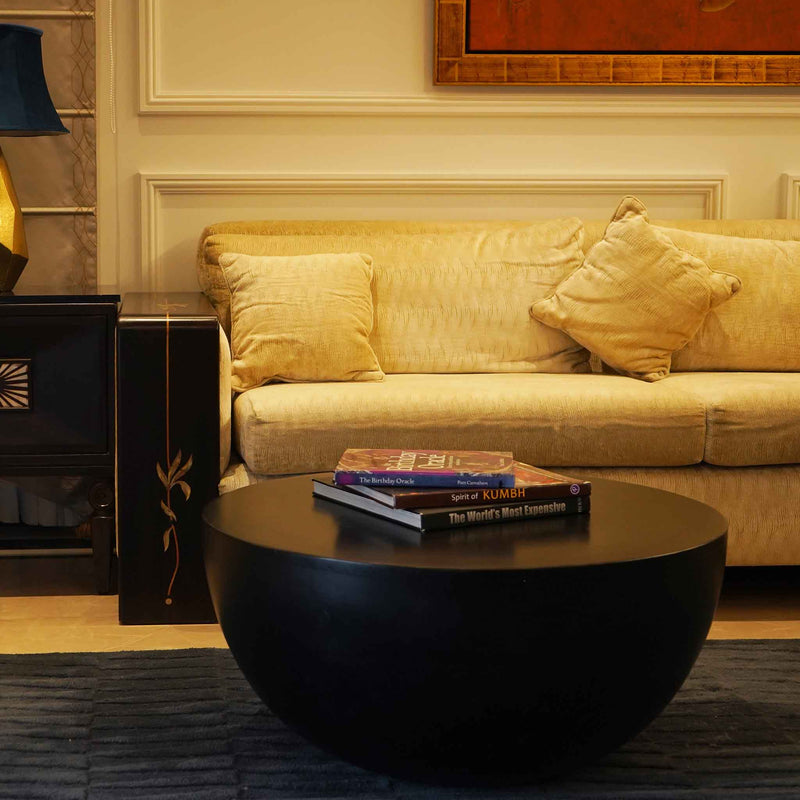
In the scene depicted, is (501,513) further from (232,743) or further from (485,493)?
(232,743)

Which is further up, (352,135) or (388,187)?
(352,135)

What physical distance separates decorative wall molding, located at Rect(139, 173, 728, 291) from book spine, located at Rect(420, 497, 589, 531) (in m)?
1.85

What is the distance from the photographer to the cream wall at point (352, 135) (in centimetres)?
311

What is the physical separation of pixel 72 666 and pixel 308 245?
129 cm

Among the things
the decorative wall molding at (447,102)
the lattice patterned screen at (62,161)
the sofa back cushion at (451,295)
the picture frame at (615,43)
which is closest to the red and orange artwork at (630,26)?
the picture frame at (615,43)

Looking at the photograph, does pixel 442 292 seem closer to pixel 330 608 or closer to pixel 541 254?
pixel 541 254

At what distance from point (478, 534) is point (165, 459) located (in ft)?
3.34

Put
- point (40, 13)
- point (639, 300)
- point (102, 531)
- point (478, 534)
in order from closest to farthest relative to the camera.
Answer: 1. point (478, 534)
2. point (102, 531)
3. point (639, 300)
4. point (40, 13)

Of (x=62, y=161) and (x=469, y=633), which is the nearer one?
(x=469, y=633)

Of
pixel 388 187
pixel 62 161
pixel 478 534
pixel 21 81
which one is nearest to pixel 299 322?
pixel 388 187

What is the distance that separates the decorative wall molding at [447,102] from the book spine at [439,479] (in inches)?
75.0

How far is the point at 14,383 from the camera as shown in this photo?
7.80 ft

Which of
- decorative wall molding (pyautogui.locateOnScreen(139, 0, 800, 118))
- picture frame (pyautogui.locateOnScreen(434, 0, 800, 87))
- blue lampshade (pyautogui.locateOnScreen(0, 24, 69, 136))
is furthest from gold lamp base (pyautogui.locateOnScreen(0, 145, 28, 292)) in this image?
picture frame (pyautogui.locateOnScreen(434, 0, 800, 87))

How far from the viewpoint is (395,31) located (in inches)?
124
